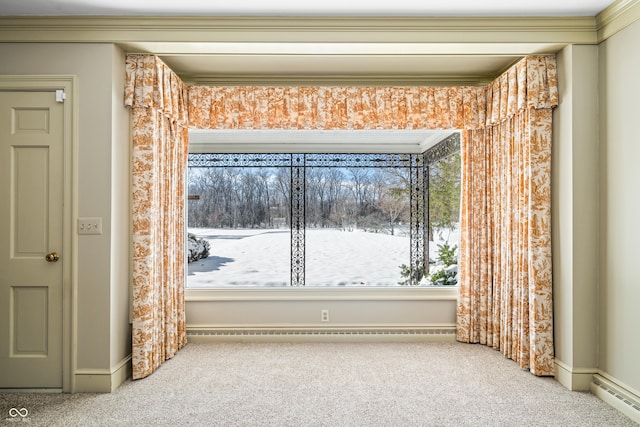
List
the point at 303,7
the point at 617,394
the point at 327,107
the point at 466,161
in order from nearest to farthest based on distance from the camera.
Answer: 1. the point at 617,394
2. the point at 303,7
3. the point at 327,107
4. the point at 466,161

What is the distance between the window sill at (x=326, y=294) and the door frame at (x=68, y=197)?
3.83 ft

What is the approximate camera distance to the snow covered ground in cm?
419

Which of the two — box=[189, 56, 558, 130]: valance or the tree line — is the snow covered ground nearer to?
the tree line

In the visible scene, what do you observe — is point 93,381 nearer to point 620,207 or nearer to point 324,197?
point 324,197

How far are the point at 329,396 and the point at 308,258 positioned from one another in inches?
65.2

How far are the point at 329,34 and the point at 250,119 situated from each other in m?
1.13

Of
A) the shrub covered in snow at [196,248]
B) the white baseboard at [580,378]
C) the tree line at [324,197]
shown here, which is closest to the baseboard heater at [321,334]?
the shrub covered in snow at [196,248]

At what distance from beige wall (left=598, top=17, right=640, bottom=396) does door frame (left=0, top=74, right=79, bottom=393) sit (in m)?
3.71

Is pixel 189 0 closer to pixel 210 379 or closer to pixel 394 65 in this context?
pixel 394 65

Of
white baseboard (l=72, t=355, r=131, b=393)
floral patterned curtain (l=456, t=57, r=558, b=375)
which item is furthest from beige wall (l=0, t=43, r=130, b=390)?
floral patterned curtain (l=456, t=57, r=558, b=375)

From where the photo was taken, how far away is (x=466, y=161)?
3877 millimetres

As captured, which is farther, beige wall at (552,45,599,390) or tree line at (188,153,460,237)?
tree line at (188,153,460,237)

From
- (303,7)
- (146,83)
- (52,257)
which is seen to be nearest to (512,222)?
(303,7)

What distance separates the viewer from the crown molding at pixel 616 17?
2.61 metres
